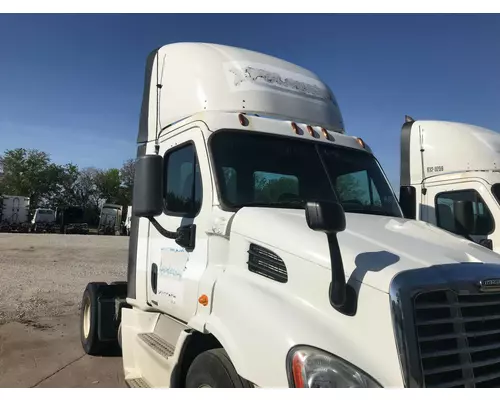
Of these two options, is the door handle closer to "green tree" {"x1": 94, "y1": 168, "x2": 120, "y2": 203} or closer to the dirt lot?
the dirt lot

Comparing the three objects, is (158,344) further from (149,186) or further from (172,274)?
(149,186)

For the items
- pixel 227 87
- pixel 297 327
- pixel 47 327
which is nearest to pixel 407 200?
pixel 227 87

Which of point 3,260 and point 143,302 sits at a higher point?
point 143,302

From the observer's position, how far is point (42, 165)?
5316cm

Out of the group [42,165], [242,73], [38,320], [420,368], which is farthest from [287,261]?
[42,165]

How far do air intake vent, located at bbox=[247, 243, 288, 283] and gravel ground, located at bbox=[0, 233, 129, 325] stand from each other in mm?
6070

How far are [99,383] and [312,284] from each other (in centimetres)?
362

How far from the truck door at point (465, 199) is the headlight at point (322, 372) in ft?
15.7

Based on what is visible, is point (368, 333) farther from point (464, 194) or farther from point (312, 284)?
point (464, 194)

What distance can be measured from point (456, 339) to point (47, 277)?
1171cm

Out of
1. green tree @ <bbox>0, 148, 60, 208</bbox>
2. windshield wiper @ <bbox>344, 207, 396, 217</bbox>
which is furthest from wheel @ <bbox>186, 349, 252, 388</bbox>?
green tree @ <bbox>0, 148, 60, 208</bbox>

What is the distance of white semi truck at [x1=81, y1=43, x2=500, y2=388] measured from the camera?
8.00 ft

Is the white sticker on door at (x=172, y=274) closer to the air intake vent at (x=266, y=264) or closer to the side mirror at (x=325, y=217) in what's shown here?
the air intake vent at (x=266, y=264)

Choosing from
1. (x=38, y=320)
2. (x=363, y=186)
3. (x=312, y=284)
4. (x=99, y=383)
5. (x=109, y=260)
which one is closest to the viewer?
(x=312, y=284)
